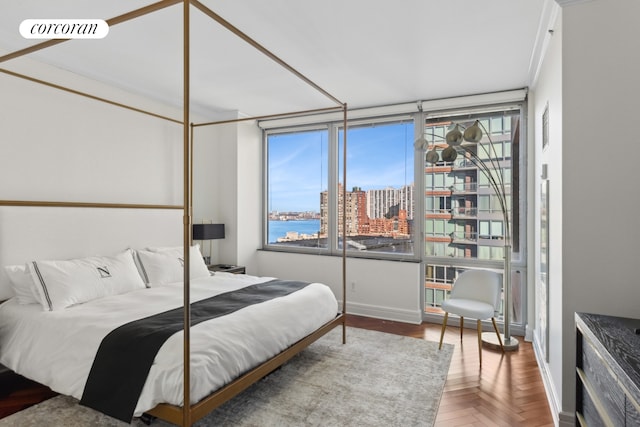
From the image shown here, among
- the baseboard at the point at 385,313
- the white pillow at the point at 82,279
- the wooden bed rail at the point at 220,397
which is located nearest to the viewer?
the wooden bed rail at the point at 220,397

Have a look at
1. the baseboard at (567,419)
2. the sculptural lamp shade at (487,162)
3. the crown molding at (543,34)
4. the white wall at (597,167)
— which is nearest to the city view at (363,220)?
the sculptural lamp shade at (487,162)

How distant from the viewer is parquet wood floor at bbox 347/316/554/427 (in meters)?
2.30

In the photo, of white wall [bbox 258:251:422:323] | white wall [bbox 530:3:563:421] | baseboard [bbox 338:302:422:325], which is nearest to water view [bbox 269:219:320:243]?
white wall [bbox 258:251:422:323]

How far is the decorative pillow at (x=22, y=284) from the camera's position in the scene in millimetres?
2697

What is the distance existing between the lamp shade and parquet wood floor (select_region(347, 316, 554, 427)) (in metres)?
2.70

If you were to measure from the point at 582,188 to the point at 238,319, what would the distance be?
220cm

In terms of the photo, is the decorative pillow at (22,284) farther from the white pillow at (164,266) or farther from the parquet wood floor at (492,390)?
the parquet wood floor at (492,390)

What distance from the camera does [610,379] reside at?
4.54 ft

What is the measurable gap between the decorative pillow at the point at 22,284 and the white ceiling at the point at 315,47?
167 centimetres

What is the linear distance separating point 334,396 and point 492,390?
3.81 feet

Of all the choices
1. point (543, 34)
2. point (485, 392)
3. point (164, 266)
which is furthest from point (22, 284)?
point (543, 34)

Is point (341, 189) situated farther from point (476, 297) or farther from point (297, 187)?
point (476, 297)

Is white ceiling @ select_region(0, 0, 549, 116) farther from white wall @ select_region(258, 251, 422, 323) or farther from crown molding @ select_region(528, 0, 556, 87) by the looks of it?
white wall @ select_region(258, 251, 422, 323)

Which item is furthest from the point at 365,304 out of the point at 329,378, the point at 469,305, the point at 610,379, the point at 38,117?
the point at 38,117
